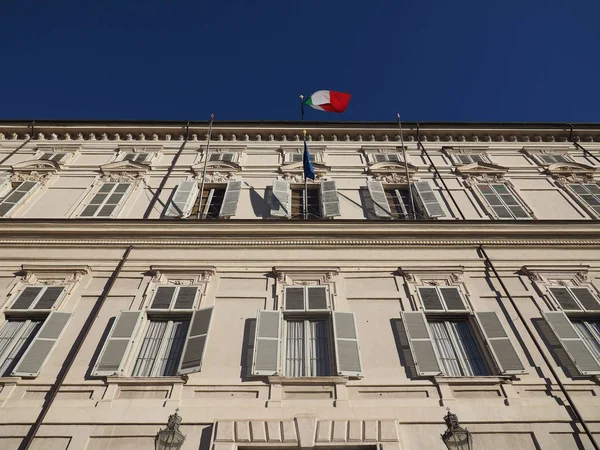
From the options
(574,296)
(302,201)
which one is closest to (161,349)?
(302,201)

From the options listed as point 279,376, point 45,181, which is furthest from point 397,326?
point 45,181

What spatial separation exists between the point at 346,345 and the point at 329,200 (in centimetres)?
529

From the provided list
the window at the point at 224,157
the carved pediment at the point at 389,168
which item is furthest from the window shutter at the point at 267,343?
the window at the point at 224,157

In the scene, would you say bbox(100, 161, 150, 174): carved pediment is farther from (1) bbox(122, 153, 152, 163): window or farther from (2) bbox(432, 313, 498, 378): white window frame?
(2) bbox(432, 313, 498, 378): white window frame

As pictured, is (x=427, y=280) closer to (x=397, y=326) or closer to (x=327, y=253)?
(x=397, y=326)

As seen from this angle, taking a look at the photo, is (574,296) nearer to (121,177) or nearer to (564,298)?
(564,298)

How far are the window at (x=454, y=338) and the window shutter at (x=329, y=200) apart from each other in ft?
11.3

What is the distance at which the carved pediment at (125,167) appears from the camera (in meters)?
13.8

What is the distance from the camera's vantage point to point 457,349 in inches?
→ 326

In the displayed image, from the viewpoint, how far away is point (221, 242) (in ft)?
34.2

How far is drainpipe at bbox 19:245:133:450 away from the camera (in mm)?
6586

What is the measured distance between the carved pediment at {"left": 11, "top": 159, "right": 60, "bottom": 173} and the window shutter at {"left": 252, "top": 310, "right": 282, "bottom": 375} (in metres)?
9.24

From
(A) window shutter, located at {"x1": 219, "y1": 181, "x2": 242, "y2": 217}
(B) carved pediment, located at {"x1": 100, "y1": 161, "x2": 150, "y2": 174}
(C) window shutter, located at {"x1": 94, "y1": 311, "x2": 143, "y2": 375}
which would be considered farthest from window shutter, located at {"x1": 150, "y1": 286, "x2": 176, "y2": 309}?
(B) carved pediment, located at {"x1": 100, "y1": 161, "x2": 150, "y2": 174}

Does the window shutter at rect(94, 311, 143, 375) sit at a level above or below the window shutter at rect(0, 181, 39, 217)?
below
